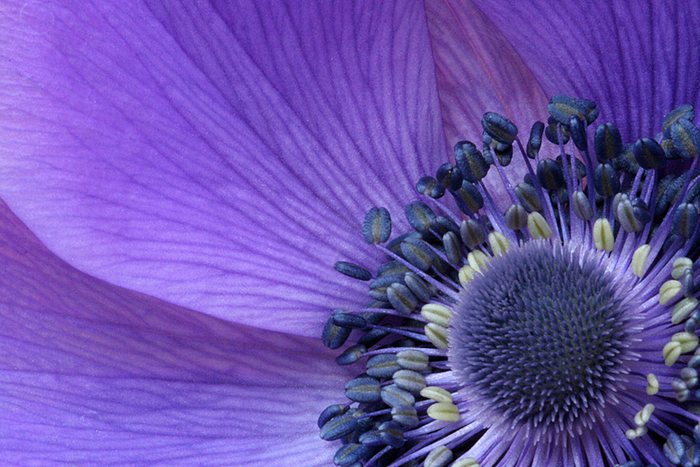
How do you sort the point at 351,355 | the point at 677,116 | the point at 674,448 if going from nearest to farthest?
the point at 674,448
the point at 677,116
the point at 351,355

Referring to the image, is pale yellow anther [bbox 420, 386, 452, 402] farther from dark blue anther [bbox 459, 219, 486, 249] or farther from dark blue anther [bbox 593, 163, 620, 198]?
dark blue anther [bbox 593, 163, 620, 198]

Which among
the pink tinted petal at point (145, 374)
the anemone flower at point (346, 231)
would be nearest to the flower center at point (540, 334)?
the anemone flower at point (346, 231)

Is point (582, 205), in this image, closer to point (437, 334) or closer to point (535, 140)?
Answer: point (535, 140)

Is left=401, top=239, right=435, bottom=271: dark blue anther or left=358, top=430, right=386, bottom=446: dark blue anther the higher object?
left=401, top=239, right=435, bottom=271: dark blue anther

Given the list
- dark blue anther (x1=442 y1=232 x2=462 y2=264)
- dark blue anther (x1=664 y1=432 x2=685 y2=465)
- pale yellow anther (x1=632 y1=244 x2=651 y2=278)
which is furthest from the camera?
dark blue anther (x1=442 y1=232 x2=462 y2=264)

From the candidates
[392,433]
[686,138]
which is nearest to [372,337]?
[392,433]

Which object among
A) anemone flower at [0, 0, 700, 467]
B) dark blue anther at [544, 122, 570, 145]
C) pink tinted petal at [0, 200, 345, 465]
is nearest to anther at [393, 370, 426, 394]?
anemone flower at [0, 0, 700, 467]

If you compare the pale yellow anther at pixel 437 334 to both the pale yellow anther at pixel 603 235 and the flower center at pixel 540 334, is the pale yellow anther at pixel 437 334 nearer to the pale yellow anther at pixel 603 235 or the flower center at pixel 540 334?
the flower center at pixel 540 334
